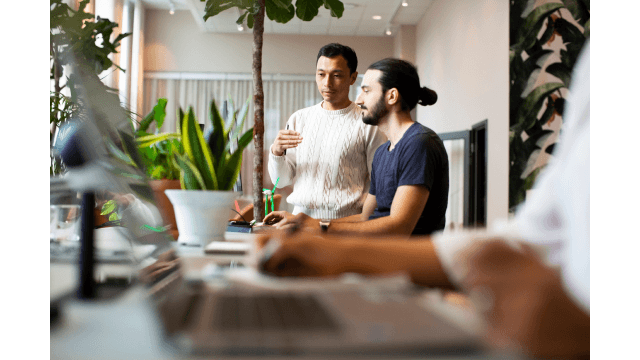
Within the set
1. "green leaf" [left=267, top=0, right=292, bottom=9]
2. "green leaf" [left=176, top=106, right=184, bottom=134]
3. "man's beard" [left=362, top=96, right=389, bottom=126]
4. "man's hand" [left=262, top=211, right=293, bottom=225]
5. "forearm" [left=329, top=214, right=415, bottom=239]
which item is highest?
"green leaf" [left=267, top=0, right=292, bottom=9]

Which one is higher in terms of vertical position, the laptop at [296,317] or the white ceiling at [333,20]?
the white ceiling at [333,20]

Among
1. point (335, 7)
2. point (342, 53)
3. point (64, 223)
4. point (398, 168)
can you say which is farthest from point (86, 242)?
point (335, 7)

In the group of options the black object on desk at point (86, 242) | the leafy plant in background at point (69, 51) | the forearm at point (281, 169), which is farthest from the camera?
the forearm at point (281, 169)

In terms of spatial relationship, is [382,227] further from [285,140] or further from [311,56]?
[311,56]

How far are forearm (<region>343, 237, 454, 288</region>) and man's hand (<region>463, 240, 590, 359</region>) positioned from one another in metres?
0.05

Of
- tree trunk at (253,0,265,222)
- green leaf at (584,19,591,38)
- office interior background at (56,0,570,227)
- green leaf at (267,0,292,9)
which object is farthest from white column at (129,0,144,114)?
green leaf at (584,19,591,38)

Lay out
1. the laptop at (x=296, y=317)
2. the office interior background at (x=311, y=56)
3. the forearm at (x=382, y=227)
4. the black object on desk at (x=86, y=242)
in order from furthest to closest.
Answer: the forearm at (x=382, y=227) → the office interior background at (x=311, y=56) → the black object on desk at (x=86, y=242) → the laptop at (x=296, y=317)

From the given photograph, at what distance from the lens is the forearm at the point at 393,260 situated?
15.5 inches

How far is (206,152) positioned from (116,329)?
27 centimetres

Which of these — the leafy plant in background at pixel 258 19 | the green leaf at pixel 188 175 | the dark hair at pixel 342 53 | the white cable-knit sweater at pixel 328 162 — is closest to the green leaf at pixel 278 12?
the leafy plant in background at pixel 258 19

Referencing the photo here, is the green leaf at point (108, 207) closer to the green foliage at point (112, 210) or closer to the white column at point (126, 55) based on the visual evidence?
the green foliage at point (112, 210)

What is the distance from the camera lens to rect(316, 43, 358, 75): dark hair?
3.78 feet

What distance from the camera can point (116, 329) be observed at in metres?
0.35

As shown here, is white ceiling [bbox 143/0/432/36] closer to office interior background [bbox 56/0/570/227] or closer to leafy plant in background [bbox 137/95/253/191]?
office interior background [bbox 56/0/570/227]
